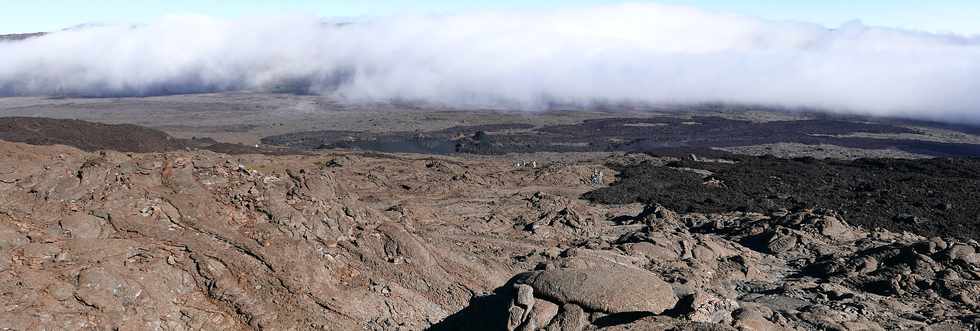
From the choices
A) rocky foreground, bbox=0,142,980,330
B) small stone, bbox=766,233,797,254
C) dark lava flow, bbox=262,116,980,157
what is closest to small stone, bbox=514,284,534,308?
rocky foreground, bbox=0,142,980,330

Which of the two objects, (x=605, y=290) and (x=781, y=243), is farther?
(x=781, y=243)

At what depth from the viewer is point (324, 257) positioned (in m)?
14.0

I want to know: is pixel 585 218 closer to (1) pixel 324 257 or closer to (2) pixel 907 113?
(1) pixel 324 257

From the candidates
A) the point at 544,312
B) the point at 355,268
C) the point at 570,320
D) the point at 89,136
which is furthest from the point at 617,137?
the point at 570,320

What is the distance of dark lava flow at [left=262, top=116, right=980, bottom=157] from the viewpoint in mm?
50594

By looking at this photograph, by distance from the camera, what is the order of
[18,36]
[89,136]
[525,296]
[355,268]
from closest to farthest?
[525,296] → [355,268] → [89,136] → [18,36]

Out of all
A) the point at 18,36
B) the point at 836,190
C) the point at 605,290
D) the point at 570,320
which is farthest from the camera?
the point at 18,36

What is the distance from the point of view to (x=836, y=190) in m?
29.5

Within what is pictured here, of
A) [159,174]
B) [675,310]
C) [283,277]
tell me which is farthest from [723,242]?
[159,174]

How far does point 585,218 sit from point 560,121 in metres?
45.1

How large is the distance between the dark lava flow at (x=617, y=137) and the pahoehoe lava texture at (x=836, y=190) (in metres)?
14.2

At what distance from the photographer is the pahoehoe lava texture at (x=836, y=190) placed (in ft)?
81.8

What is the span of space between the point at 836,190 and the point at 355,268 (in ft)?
69.6

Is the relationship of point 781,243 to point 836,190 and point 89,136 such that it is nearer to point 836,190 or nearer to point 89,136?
point 836,190
